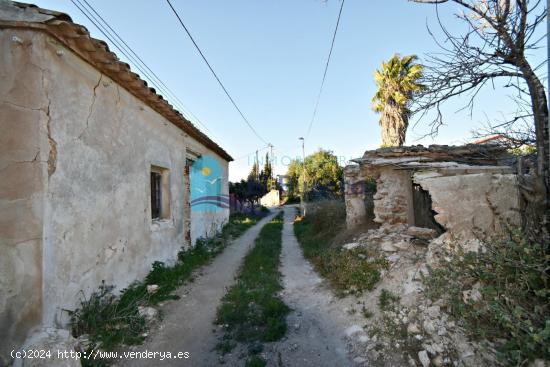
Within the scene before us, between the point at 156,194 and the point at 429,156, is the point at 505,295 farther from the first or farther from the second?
the point at 156,194

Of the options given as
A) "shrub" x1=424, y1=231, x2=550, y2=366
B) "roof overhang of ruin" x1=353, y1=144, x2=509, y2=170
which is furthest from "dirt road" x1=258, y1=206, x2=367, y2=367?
"roof overhang of ruin" x1=353, y1=144, x2=509, y2=170

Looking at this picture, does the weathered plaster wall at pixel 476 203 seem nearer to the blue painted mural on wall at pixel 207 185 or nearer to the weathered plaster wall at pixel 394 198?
the weathered plaster wall at pixel 394 198

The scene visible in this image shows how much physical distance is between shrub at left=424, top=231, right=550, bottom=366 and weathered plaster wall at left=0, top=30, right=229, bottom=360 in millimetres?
4208

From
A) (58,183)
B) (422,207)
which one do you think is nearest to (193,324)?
(58,183)

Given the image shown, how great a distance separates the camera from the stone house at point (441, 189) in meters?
3.79

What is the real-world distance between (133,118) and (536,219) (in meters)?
5.85

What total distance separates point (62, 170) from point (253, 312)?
2998 mm

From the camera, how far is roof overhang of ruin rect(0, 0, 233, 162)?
3.05 meters

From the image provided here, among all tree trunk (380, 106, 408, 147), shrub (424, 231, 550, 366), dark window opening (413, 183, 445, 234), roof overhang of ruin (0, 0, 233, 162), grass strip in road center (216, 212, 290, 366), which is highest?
tree trunk (380, 106, 408, 147)

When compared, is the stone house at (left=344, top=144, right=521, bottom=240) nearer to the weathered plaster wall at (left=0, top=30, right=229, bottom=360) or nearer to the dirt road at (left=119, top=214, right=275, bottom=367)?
the dirt road at (left=119, top=214, right=275, bottom=367)

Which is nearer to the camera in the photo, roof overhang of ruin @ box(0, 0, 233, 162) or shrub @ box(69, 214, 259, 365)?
roof overhang of ruin @ box(0, 0, 233, 162)

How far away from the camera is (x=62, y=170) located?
11.1ft

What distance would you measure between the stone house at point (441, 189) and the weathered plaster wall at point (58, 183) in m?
4.55

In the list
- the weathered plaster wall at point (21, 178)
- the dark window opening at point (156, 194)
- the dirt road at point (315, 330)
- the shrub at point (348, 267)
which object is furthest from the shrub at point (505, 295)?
the dark window opening at point (156, 194)
